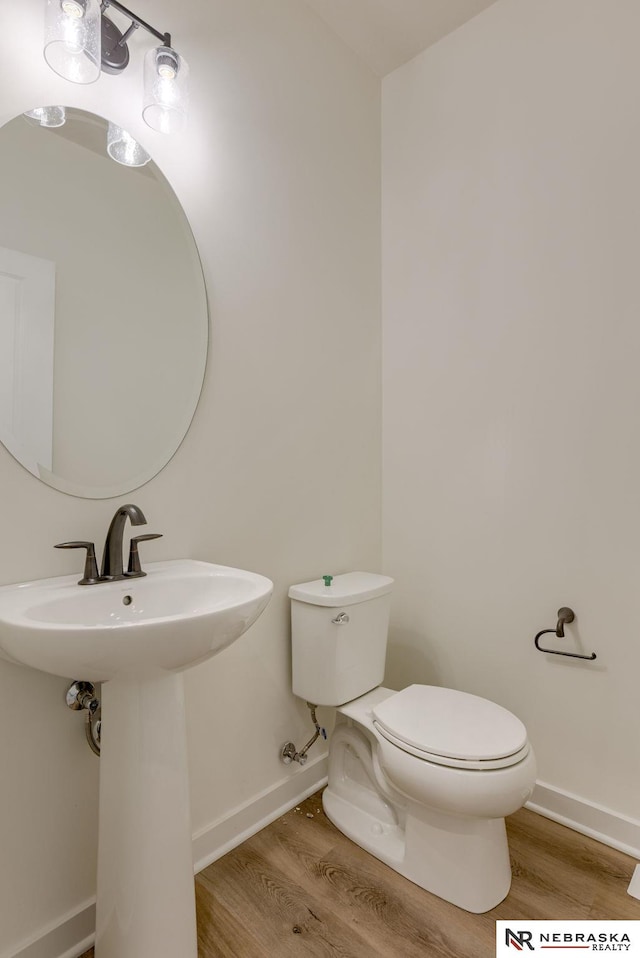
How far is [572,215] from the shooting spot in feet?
5.44

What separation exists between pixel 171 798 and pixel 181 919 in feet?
0.85

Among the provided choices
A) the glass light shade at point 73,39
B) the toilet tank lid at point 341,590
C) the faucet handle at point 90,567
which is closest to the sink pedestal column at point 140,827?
the faucet handle at point 90,567

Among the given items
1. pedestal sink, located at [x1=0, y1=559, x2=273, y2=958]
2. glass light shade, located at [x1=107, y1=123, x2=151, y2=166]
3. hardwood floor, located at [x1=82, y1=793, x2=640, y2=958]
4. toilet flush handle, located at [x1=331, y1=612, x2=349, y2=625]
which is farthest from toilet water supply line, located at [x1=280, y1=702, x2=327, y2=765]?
glass light shade, located at [x1=107, y1=123, x2=151, y2=166]

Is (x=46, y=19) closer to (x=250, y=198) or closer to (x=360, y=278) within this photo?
(x=250, y=198)

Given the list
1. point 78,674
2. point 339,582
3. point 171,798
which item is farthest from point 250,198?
point 171,798

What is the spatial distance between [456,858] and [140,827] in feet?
2.65

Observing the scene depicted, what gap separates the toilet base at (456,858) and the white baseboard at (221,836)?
386mm

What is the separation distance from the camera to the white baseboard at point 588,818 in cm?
154

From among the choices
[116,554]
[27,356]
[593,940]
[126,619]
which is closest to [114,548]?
[116,554]

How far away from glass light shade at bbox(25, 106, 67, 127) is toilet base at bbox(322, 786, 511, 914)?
1.92 m

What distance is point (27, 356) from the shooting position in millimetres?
1180

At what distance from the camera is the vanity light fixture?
1.12 metres

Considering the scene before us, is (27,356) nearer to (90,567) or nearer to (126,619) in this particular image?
(90,567)

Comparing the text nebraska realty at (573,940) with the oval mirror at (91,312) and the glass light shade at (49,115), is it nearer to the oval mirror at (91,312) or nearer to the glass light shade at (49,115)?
the oval mirror at (91,312)
